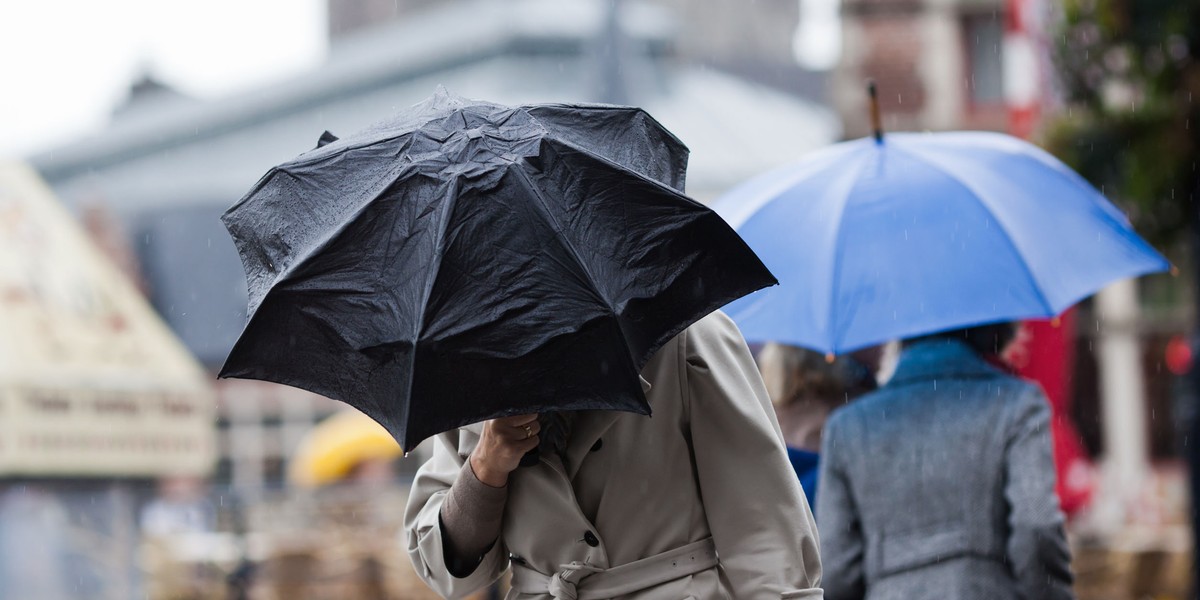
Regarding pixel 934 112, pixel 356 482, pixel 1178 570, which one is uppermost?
pixel 934 112

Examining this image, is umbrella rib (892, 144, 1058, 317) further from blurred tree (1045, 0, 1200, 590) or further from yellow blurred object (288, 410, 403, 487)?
yellow blurred object (288, 410, 403, 487)

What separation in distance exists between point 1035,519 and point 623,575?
1479 millimetres

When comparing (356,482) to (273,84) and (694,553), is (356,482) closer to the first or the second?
(694,553)

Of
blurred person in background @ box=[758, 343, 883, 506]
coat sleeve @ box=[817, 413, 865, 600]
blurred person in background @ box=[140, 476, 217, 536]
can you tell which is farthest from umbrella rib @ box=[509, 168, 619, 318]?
blurred person in background @ box=[140, 476, 217, 536]

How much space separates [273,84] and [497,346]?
4142 centimetres

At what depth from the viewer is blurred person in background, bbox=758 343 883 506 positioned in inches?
177

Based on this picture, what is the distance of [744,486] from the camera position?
2721mm

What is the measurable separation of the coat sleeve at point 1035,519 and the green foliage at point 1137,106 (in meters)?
5.70

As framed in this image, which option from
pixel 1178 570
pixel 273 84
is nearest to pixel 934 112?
pixel 1178 570

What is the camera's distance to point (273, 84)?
42.4 meters

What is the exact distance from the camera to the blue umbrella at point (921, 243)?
4.09 meters

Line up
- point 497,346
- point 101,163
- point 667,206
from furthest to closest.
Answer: point 101,163 < point 667,206 < point 497,346

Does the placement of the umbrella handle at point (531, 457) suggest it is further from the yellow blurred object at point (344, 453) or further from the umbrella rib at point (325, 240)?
the yellow blurred object at point (344, 453)

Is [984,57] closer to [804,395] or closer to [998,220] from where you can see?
[804,395]
